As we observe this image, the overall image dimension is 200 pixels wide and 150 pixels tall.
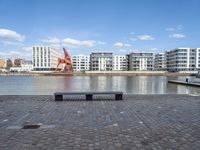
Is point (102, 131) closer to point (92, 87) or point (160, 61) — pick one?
point (92, 87)

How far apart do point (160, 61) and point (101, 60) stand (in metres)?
48.5

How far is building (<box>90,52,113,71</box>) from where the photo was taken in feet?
538

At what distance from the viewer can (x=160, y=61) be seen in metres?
174

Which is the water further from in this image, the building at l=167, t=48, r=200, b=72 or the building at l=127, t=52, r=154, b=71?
the building at l=127, t=52, r=154, b=71

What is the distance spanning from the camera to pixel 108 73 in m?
139

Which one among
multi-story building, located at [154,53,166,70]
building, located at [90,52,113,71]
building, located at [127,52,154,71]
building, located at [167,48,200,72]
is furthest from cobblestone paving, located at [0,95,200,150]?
multi-story building, located at [154,53,166,70]

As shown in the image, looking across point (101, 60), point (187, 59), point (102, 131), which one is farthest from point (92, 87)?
point (101, 60)

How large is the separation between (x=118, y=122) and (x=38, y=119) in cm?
302

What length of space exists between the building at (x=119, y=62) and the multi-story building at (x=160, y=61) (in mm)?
25720

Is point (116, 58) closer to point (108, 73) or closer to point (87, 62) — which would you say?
point (87, 62)

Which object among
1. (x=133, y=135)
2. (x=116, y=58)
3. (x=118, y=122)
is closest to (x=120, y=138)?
(x=133, y=135)

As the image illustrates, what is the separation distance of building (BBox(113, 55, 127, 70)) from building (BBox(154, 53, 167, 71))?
25720mm

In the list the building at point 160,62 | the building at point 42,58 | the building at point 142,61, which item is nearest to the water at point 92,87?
the building at point 142,61

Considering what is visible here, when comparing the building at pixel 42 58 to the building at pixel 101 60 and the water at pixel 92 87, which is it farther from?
the water at pixel 92 87
